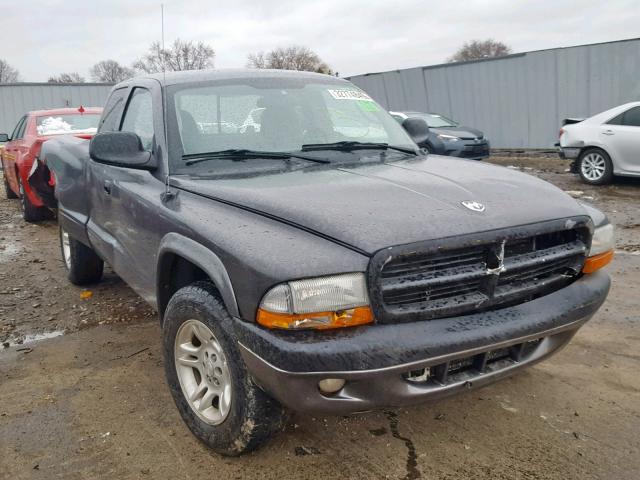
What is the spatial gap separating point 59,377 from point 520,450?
271cm

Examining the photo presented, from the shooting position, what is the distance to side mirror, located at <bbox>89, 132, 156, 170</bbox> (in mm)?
3113

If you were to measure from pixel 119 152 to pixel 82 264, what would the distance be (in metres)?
2.33

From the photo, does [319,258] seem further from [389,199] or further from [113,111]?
[113,111]

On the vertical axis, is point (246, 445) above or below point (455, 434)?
above

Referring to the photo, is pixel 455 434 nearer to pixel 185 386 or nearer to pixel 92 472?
pixel 185 386

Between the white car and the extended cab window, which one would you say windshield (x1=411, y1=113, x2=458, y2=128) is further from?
the extended cab window

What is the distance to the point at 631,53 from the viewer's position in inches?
553

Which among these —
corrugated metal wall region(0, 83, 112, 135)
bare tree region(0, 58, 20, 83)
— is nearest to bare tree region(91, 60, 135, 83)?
bare tree region(0, 58, 20, 83)

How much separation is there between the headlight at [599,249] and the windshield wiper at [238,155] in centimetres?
142

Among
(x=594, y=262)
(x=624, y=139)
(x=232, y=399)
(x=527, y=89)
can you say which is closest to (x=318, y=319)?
(x=232, y=399)

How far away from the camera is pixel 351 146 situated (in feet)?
11.3

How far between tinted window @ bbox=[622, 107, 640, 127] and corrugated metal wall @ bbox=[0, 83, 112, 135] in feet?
67.2

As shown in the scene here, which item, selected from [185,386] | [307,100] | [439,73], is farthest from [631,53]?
[185,386]

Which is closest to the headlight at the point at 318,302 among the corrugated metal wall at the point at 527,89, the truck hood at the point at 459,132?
the truck hood at the point at 459,132
